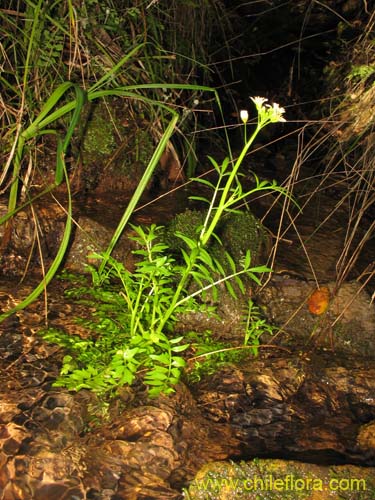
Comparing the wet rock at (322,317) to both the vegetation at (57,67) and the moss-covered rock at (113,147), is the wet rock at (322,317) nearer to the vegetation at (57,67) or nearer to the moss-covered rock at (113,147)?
the vegetation at (57,67)

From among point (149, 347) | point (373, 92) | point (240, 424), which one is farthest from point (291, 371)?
point (373, 92)

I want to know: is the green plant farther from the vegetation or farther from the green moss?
the green moss

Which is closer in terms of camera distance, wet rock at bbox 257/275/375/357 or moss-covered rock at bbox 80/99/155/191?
wet rock at bbox 257/275/375/357

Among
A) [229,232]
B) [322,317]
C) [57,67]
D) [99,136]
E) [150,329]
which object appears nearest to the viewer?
[150,329]

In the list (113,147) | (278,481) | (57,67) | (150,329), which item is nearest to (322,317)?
(150,329)

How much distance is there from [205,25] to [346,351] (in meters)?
2.72

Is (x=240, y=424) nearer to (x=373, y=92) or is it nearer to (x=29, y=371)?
(x=29, y=371)

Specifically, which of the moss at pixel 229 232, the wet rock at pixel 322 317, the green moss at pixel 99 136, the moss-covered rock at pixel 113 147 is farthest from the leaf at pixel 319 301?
the green moss at pixel 99 136

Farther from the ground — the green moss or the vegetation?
the vegetation

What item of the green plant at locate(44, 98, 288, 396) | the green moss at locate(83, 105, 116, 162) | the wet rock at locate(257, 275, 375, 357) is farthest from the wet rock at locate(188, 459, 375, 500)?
the green moss at locate(83, 105, 116, 162)

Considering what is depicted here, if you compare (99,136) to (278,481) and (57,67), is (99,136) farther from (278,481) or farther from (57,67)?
(278,481)

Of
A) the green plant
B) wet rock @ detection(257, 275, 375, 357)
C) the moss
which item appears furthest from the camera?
the moss

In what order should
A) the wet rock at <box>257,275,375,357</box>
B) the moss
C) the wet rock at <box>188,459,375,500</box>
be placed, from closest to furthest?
the wet rock at <box>188,459,375,500</box> → the wet rock at <box>257,275,375,357</box> → the moss

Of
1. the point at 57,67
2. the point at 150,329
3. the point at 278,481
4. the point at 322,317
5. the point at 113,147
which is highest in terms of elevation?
the point at 57,67
